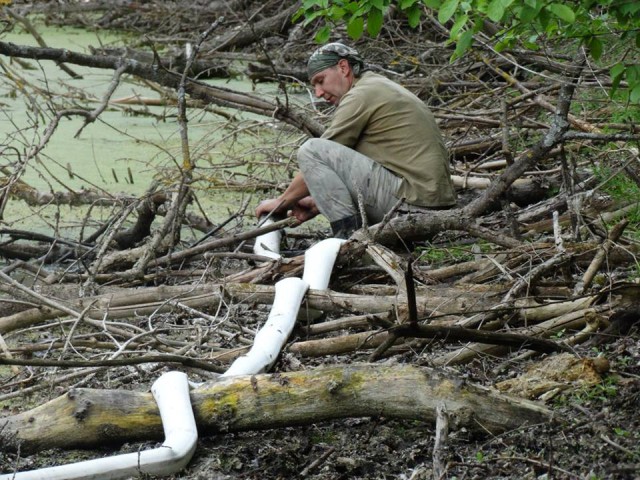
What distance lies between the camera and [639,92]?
3.50 metres

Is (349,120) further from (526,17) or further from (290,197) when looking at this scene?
(526,17)

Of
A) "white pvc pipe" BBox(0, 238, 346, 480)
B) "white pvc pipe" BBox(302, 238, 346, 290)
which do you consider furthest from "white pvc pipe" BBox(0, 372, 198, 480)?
"white pvc pipe" BBox(302, 238, 346, 290)

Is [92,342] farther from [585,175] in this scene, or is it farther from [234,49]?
[234,49]

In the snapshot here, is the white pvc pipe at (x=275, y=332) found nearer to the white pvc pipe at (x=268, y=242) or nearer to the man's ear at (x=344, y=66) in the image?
the white pvc pipe at (x=268, y=242)

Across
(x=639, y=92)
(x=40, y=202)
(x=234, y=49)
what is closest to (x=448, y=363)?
(x=639, y=92)

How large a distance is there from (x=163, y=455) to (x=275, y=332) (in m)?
0.90

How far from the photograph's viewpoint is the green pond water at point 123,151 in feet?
21.7

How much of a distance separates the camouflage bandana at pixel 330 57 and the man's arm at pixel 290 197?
2.06ft

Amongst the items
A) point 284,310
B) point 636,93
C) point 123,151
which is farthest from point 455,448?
point 123,151

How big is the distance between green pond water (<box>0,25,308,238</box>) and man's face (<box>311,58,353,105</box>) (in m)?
0.66

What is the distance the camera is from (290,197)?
19.0ft

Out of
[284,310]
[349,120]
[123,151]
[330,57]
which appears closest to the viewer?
[284,310]

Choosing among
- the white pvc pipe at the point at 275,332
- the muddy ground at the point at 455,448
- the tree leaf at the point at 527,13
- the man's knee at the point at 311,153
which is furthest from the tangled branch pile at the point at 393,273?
the tree leaf at the point at 527,13

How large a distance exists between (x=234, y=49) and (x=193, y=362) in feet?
24.9
